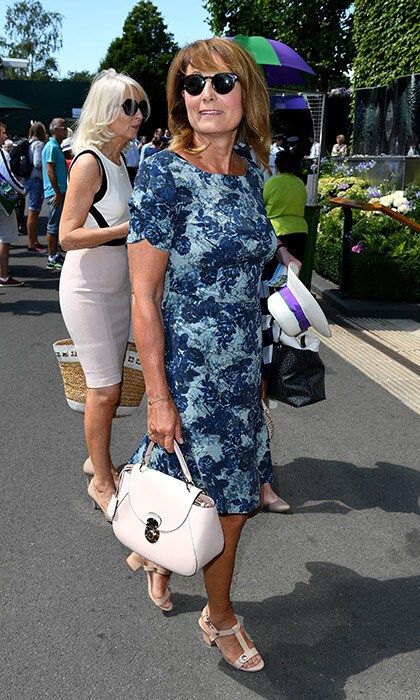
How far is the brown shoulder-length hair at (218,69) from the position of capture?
2.40 m

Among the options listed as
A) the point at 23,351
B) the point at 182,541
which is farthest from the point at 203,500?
the point at 23,351

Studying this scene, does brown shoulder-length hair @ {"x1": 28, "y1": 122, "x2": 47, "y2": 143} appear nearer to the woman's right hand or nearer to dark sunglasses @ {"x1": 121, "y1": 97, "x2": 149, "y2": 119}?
dark sunglasses @ {"x1": 121, "y1": 97, "x2": 149, "y2": 119}

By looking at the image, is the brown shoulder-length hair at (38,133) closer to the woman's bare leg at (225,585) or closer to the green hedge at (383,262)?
the green hedge at (383,262)

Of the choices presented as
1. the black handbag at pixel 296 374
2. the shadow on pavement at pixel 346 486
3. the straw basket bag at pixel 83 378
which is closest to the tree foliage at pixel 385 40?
the shadow on pavement at pixel 346 486

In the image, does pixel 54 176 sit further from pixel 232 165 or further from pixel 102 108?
pixel 232 165

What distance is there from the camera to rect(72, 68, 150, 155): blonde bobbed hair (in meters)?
3.34

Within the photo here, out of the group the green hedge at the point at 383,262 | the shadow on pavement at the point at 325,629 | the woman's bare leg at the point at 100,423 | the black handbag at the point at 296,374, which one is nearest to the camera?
the shadow on pavement at the point at 325,629

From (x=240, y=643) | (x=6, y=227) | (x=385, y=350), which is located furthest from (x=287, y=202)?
(x=6, y=227)

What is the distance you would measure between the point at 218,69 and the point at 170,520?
52.8 inches

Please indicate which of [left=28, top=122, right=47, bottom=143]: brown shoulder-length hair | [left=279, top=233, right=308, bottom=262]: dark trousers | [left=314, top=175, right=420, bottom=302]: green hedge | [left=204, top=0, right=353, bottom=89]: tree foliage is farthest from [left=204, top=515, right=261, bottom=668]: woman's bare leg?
[left=204, top=0, right=353, bottom=89]: tree foliage

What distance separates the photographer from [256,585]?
128 inches

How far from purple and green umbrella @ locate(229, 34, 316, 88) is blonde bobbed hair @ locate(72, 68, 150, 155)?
5117 mm

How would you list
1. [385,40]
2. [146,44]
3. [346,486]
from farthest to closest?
[146,44] < [385,40] < [346,486]

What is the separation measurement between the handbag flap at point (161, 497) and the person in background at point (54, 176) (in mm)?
7886
